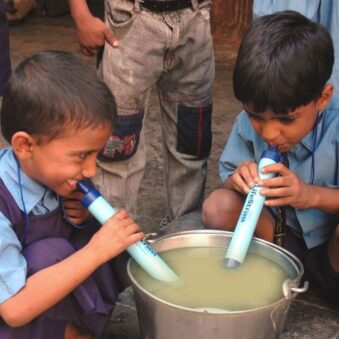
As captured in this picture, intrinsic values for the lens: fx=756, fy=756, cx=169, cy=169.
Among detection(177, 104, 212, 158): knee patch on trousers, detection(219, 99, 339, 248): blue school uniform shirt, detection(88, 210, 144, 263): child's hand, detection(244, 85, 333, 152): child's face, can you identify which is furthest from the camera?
detection(177, 104, 212, 158): knee patch on trousers

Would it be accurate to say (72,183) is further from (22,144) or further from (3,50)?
(3,50)

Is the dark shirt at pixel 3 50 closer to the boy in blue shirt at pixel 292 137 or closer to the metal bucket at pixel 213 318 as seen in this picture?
the boy in blue shirt at pixel 292 137

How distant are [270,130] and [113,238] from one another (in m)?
0.47

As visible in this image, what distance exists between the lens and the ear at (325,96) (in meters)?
1.80

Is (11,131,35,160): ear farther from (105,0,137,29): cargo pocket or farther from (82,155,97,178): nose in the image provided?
(105,0,137,29): cargo pocket

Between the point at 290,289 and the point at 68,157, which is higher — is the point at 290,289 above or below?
below

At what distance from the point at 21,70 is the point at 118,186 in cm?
77

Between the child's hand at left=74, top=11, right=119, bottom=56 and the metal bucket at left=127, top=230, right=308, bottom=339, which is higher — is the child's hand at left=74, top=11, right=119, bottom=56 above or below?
above

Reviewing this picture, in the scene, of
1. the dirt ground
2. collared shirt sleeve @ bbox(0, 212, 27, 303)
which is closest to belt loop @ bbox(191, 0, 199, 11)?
the dirt ground

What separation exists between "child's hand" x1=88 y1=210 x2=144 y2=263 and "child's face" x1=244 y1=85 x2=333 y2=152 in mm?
425

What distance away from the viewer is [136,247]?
1.58 meters

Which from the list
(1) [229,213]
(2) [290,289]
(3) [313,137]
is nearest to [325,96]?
(3) [313,137]

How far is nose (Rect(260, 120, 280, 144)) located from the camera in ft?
5.74

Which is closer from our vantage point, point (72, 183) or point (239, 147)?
point (72, 183)
